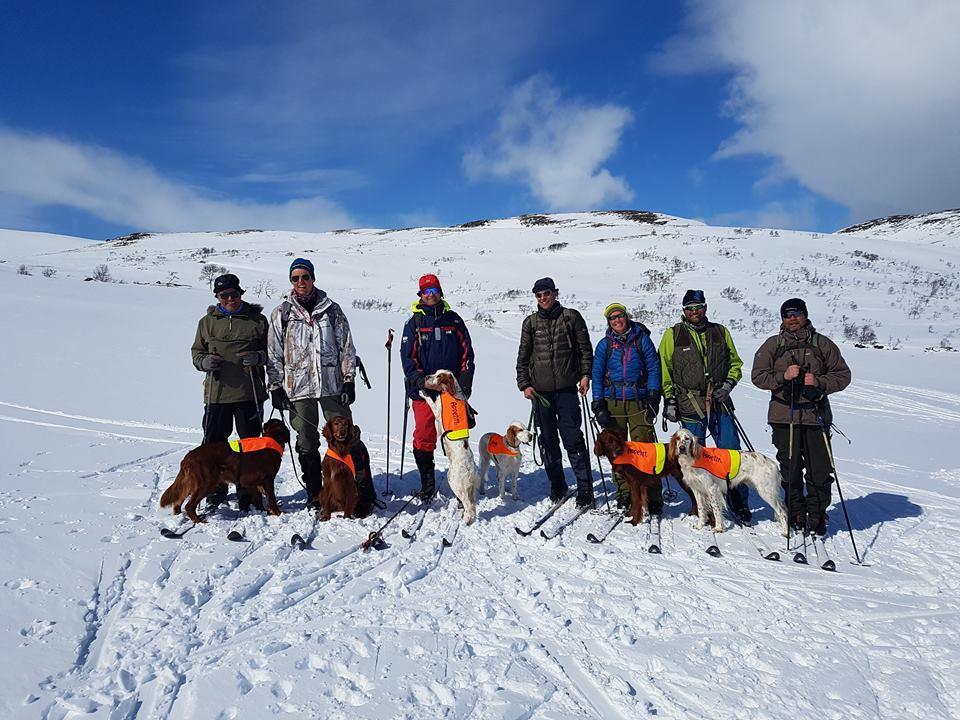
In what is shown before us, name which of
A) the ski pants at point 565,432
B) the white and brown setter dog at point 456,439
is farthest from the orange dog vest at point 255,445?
the ski pants at point 565,432

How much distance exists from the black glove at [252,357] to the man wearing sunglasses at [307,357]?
12 cm

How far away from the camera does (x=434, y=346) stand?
17.1 ft

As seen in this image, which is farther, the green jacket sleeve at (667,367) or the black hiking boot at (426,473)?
the black hiking boot at (426,473)

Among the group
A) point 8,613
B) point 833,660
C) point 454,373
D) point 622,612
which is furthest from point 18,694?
point 833,660

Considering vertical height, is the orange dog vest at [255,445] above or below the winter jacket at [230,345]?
below

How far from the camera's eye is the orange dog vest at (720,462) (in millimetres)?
4699

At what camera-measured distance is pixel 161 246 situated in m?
41.0

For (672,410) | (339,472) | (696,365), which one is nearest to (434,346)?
(339,472)

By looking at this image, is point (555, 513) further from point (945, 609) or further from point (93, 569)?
point (93, 569)

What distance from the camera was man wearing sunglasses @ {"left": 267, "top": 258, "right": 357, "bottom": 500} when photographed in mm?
4707

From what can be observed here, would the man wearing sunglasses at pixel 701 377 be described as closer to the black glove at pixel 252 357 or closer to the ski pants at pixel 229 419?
the black glove at pixel 252 357

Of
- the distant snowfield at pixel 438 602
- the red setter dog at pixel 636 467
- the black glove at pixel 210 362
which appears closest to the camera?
the distant snowfield at pixel 438 602

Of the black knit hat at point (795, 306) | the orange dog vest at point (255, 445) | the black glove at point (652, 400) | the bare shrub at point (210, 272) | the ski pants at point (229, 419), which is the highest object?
the bare shrub at point (210, 272)

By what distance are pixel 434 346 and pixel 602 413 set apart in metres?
1.75
